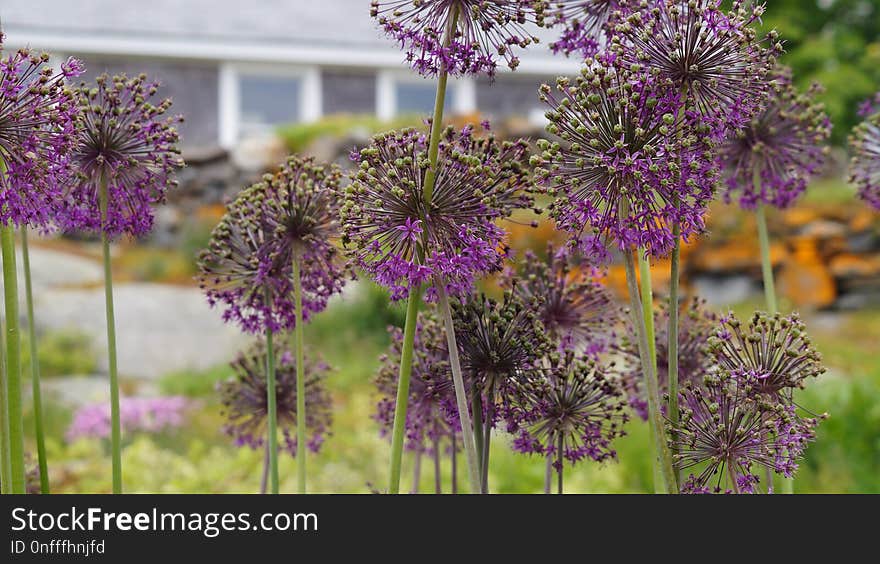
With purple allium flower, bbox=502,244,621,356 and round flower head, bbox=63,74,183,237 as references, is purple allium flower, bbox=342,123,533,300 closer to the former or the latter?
purple allium flower, bbox=502,244,621,356

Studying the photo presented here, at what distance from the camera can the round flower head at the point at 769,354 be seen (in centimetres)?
226

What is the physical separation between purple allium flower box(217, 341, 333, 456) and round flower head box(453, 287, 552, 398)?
1.31m

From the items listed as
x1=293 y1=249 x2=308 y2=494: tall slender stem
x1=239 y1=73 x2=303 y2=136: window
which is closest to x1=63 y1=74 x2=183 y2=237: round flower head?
x1=293 y1=249 x2=308 y2=494: tall slender stem

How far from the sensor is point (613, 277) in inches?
565

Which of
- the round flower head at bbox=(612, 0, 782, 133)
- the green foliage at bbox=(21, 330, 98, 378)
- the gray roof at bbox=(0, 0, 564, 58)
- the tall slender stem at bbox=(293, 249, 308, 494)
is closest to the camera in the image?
the round flower head at bbox=(612, 0, 782, 133)

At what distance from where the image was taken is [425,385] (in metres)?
2.89

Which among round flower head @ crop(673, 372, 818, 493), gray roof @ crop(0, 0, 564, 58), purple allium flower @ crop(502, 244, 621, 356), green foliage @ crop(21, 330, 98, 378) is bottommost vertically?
round flower head @ crop(673, 372, 818, 493)

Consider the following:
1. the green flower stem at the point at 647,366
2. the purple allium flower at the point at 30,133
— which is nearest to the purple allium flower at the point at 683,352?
the green flower stem at the point at 647,366

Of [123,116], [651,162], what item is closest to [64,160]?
[123,116]

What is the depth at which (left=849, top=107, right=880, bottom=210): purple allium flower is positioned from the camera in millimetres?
3510

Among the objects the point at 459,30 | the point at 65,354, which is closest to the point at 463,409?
the point at 459,30

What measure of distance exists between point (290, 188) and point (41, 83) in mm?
792

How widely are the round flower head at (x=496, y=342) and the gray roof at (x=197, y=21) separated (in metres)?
18.7

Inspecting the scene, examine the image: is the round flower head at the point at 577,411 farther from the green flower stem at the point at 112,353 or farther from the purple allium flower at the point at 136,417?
the purple allium flower at the point at 136,417
